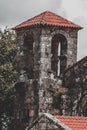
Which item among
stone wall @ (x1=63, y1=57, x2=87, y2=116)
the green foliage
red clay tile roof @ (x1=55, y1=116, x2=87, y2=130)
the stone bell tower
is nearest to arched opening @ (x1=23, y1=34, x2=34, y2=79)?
the stone bell tower

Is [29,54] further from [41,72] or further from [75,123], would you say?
[75,123]

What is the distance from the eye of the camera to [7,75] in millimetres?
31297

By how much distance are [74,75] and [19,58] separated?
2510 millimetres

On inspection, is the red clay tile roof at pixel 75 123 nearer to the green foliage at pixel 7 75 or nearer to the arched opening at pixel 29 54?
the arched opening at pixel 29 54

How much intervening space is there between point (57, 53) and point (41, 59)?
816 millimetres

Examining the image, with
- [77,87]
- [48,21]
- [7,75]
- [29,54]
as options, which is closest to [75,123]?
[77,87]

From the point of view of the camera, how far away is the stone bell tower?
25.6 m

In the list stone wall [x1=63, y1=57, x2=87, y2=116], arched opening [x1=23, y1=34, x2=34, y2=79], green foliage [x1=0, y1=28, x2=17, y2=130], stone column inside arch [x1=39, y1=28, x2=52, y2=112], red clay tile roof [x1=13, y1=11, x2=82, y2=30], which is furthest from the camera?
green foliage [x1=0, y1=28, x2=17, y2=130]

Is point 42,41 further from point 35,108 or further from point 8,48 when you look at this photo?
point 8,48

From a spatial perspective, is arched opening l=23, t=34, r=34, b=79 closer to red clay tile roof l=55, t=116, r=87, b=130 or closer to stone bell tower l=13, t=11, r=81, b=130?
stone bell tower l=13, t=11, r=81, b=130

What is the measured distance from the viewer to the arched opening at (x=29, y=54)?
26.3 m

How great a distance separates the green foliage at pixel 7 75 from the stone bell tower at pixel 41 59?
3.29 meters

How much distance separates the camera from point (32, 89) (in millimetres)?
25734

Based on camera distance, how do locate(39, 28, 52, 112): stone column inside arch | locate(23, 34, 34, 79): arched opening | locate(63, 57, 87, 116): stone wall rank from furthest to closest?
locate(23, 34, 34, 79): arched opening
locate(39, 28, 52, 112): stone column inside arch
locate(63, 57, 87, 116): stone wall
